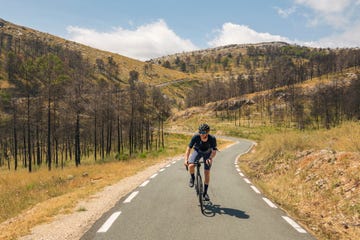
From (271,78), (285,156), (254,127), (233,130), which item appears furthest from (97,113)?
(271,78)

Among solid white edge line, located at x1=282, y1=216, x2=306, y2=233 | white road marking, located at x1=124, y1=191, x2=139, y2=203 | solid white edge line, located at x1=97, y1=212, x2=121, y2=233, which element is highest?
solid white edge line, located at x1=97, y1=212, x2=121, y2=233

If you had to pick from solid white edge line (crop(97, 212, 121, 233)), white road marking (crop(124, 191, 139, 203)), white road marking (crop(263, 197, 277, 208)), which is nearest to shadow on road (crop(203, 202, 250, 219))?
white road marking (crop(263, 197, 277, 208))

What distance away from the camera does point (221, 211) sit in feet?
24.8

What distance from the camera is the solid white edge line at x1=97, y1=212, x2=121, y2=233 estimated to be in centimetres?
596

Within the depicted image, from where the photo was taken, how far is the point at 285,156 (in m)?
14.0

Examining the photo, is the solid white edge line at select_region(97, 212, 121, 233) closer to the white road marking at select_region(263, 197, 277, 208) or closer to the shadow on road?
the shadow on road

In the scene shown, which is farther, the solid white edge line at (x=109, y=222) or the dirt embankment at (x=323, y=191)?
the dirt embankment at (x=323, y=191)

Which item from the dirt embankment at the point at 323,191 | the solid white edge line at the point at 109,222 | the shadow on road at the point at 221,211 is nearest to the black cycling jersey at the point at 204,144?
the shadow on road at the point at 221,211

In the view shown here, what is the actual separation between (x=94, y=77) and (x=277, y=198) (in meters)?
146

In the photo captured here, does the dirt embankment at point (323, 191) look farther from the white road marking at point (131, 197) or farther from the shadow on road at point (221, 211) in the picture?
the white road marking at point (131, 197)

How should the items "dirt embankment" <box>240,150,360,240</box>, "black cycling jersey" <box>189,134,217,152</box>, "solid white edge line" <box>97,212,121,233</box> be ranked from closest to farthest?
"solid white edge line" <box>97,212,121,233</box> < "dirt embankment" <box>240,150,360,240</box> < "black cycling jersey" <box>189,134,217,152</box>

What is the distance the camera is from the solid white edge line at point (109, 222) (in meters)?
5.96

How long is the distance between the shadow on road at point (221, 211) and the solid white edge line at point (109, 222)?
7.27 ft

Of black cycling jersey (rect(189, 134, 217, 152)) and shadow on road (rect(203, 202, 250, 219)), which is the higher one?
black cycling jersey (rect(189, 134, 217, 152))
